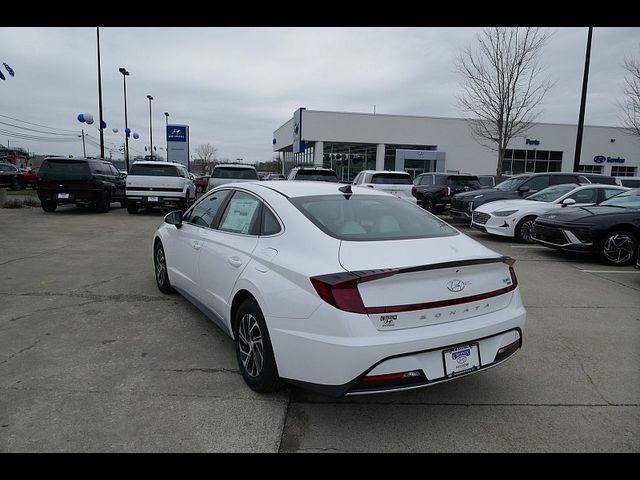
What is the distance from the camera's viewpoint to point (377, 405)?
3.20 m

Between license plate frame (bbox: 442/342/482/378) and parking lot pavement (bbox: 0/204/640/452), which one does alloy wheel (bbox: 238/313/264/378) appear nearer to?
parking lot pavement (bbox: 0/204/640/452)

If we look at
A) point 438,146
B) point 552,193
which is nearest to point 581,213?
point 552,193

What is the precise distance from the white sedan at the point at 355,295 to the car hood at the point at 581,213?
604 centimetres

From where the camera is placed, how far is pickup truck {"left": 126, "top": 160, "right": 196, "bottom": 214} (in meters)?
14.6

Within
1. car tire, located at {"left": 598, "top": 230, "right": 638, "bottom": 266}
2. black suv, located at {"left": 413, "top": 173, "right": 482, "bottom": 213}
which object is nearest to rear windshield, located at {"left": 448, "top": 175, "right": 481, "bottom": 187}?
black suv, located at {"left": 413, "top": 173, "right": 482, "bottom": 213}

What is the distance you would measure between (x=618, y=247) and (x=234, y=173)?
37.8 feet

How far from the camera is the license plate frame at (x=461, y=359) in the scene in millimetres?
2768

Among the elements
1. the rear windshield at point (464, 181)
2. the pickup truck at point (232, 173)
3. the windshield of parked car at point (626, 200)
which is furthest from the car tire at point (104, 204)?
the windshield of parked car at point (626, 200)

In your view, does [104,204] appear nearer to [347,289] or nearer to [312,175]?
[312,175]

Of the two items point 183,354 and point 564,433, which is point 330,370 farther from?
point 183,354

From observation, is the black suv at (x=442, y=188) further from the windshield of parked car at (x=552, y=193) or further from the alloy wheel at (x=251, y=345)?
the alloy wheel at (x=251, y=345)

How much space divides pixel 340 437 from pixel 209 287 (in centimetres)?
A: 187

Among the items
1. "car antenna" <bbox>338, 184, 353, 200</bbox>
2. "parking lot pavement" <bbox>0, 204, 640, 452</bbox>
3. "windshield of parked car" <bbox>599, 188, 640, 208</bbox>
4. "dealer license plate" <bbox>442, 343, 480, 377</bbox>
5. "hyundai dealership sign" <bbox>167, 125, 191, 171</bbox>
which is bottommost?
"parking lot pavement" <bbox>0, 204, 640, 452</bbox>

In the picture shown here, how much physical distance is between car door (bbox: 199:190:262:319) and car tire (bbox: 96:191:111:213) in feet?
41.9
